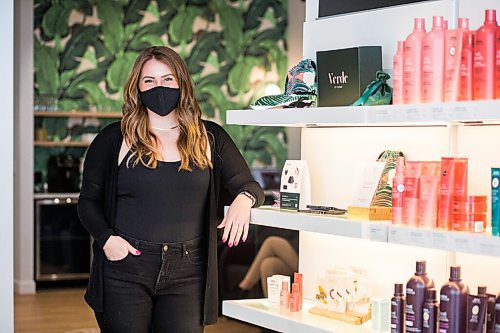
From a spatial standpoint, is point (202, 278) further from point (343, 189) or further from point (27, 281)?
point (27, 281)

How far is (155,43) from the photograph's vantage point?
31.3 ft

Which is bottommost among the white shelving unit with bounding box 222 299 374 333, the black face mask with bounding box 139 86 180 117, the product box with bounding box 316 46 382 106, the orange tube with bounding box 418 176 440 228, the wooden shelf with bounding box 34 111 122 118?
the white shelving unit with bounding box 222 299 374 333

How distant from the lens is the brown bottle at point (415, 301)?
289 cm

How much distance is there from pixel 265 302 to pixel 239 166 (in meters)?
0.58

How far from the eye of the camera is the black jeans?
3320 mm

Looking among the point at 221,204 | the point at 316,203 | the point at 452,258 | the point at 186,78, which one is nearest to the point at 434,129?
the point at 452,258

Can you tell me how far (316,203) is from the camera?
3.77 meters

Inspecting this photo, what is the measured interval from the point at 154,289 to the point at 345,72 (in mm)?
1049

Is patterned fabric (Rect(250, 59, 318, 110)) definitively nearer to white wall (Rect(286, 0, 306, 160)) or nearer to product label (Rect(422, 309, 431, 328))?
product label (Rect(422, 309, 431, 328))

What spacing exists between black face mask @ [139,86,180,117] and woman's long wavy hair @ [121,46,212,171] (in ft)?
0.10

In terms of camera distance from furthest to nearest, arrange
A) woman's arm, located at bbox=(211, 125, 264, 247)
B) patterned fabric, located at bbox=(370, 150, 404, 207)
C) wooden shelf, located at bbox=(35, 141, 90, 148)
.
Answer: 1. wooden shelf, located at bbox=(35, 141, 90, 148)
2. woman's arm, located at bbox=(211, 125, 264, 247)
3. patterned fabric, located at bbox=(370, 150, 404, 207)

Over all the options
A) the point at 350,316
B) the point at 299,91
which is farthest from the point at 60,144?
the point at 350,316
